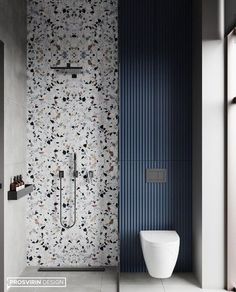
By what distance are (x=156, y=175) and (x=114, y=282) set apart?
3.46 ft

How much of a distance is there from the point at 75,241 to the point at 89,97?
4.79 ft

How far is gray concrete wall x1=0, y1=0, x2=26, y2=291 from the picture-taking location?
3053 millimetres

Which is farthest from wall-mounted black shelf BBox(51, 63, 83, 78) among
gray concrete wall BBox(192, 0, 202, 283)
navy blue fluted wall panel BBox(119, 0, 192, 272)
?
gray concrete wall BBox(192, 0, 202, 283)

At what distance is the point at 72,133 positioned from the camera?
3750 mm

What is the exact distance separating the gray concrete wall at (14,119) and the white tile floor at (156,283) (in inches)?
39.7

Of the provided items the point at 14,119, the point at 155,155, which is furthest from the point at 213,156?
the point at 14,119

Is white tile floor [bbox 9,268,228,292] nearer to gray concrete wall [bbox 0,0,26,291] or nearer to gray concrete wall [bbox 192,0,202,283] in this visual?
gray concrete wall [bbox 192,0,202,283]

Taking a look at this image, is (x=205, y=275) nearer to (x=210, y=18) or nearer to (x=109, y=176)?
(x=109, y=176)

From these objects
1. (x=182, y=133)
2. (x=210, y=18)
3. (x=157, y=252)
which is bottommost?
(x=157, y=252)

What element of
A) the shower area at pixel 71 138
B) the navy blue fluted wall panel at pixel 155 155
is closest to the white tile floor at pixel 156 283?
the navy blue fluted wall panel at pixel 155 155

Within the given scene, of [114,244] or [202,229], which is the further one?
[114,244]

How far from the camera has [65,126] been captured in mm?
3748

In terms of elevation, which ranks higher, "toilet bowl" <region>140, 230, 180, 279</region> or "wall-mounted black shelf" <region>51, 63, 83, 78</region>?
"wall-mounted black shelf" <region>51, 63, 83, 78</region>

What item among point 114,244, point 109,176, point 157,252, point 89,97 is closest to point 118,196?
point 109,176
